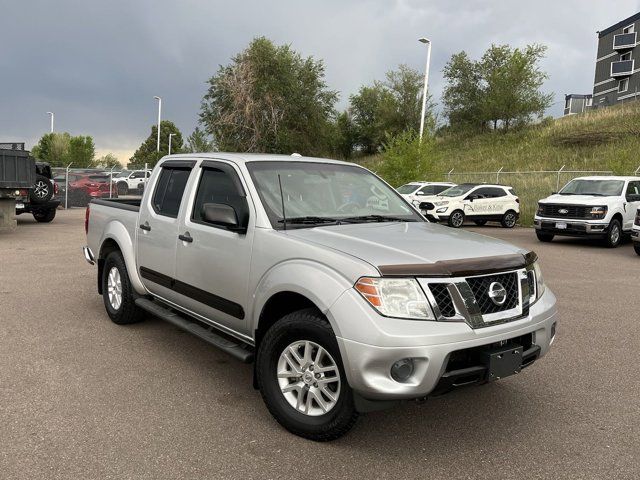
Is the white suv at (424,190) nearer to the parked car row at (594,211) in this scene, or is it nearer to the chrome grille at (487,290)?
the parked car row at (594,211)

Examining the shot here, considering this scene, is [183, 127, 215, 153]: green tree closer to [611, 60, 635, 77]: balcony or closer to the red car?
the red car

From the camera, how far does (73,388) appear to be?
4.09 m

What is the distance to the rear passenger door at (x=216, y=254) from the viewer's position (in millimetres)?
3887

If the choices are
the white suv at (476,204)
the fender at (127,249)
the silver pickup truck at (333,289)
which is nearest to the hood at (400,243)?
the silver pickup truck at (333,289)

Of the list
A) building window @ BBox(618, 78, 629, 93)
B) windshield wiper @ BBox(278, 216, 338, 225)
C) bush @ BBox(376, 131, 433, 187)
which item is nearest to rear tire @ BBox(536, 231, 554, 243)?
bush @ BBox(376, 131, 433, 187)

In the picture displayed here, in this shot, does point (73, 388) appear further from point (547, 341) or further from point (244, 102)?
point (244, 102)

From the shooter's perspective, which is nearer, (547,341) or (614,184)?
(547,341)

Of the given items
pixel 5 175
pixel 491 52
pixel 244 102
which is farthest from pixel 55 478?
pixel 491 52

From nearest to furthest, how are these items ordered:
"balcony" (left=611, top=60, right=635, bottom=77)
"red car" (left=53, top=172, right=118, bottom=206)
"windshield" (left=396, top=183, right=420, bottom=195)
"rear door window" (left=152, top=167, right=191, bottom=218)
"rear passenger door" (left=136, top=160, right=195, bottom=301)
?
"rear passenger door" (left=136, top=160, right=195, bottom=301) < "rear door window" (left=152, top=167, right=191, bottom=218) < "windshield" (left=396, top=183, right=420, bottom=195) < "red car" (left=53, top=172, right=118, bottom=206) < "balcony" (left=611, top=60, right=635, bottom=77)

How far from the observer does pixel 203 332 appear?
4.29 metres

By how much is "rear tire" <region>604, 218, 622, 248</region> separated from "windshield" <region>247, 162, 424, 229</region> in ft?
37.8

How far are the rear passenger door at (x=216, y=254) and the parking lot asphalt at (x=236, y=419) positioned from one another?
0.62m

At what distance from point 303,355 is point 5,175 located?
40.8 ft

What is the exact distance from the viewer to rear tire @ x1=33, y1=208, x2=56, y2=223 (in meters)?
17.2
